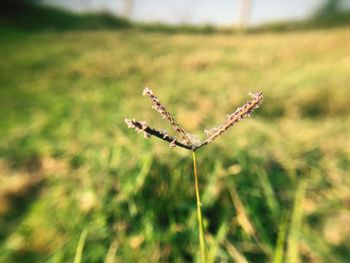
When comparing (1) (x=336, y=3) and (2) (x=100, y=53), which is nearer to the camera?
(2) (x=100, y=53)

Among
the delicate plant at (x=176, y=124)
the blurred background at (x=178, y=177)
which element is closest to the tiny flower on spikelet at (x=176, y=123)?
the delicate plant at (x=176, y=124)

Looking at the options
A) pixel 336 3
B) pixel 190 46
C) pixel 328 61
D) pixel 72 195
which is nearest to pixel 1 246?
pixel 72 195

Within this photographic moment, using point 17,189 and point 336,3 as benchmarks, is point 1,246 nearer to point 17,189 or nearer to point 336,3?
point 17,189

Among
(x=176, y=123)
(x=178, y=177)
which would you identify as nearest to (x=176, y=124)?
(x=176, y=123)

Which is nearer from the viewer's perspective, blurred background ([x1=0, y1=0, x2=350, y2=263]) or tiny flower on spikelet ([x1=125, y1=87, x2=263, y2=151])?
tiny flower on spikelet ([x1=125, y1=87, x2=263, y2=151])

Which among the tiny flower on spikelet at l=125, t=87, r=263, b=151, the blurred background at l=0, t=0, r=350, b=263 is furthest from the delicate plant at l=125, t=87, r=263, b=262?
the blurred background at l=0, t=0, r=350, b=263

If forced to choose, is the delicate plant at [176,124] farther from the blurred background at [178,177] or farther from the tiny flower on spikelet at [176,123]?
the blurred background at [178,177]

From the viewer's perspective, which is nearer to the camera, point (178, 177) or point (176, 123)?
point (176, 123)

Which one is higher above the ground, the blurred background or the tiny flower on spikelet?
the tiny flower on spikelet

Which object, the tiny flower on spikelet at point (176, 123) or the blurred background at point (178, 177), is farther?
the blurred background at point (178, 177)

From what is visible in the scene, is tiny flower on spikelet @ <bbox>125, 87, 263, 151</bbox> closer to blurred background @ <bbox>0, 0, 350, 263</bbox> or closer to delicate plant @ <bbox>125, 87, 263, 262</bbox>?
delicate plant @ <bbox>125, 87, 263, 262</bbox>

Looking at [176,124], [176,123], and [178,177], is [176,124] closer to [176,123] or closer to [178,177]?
[176,123]
